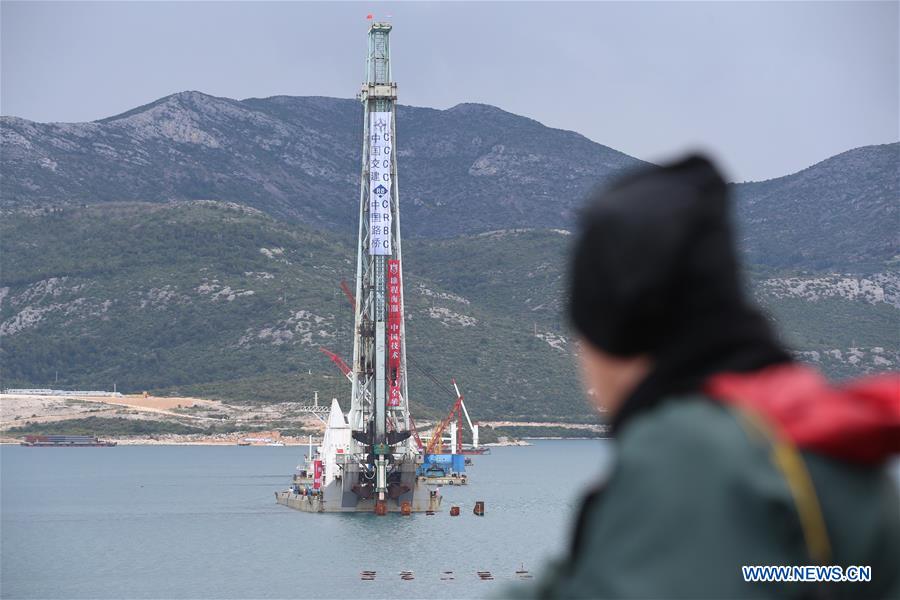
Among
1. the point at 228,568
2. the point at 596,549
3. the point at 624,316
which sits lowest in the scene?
the point at 228,568

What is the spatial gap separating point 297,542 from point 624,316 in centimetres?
6929

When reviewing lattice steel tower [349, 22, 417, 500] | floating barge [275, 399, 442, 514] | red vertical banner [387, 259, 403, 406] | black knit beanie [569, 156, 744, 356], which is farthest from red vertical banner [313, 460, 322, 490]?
black knit beanie [569, 156, 744, 356]

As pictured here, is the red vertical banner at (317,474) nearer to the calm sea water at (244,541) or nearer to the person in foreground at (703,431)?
the calm sea water at (244,541)

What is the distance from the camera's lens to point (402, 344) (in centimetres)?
6975

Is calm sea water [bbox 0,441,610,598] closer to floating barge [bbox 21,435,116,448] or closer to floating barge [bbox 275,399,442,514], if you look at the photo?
floating barge [bbox 275,399,442,514]

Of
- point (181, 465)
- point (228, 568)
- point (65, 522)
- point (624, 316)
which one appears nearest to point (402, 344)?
point (228, 568)

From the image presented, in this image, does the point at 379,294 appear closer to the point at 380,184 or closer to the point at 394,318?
the point at 394,318

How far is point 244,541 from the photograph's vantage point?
72875mm

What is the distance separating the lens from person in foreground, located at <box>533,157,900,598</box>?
5.86 feet

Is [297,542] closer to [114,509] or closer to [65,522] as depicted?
[65,522]

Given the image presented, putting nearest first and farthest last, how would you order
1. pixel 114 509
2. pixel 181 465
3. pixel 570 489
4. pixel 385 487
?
pixel 385 487
pixel 114 509
pixel 570 489
pixel 181 465

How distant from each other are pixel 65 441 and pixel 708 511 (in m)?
185

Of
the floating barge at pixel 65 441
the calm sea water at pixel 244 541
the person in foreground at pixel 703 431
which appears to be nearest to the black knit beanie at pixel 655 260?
the person in foreground at pixel 703 431

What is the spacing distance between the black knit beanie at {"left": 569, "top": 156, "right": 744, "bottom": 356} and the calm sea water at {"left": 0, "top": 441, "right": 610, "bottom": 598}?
2604 cm
